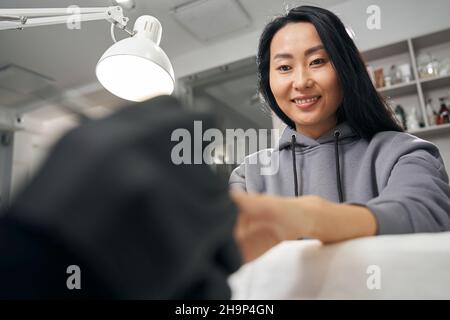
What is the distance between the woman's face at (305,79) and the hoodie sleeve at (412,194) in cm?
18

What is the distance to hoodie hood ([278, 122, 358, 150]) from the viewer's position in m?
0.79

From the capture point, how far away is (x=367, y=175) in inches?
27.6

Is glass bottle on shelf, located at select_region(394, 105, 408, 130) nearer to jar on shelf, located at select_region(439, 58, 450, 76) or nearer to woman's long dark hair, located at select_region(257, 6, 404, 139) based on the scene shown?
jar on shelf, located at select_region(439, 58, 450, 76)

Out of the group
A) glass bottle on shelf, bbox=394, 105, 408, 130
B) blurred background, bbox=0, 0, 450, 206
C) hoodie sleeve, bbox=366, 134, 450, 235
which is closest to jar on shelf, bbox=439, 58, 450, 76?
blurred background, bbox=0, 0, 450, 206

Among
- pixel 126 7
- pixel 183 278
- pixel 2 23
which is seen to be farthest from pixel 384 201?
pixel 126 7

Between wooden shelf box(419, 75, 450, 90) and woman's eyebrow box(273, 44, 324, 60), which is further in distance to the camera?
wooden shelf box(419, 75, 450, 90)

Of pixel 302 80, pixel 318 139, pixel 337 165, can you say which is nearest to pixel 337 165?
pixel 337 165

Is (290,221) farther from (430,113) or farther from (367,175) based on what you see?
(430,113)

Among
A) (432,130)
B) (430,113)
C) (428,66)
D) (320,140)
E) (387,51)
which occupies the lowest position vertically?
(320,140)

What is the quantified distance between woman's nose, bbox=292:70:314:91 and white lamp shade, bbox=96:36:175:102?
0.31 metres

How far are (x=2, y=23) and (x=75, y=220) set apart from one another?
893mm

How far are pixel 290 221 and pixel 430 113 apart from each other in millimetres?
1991

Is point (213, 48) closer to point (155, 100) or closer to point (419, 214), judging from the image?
point (419, 214)

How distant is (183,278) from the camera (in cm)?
16
